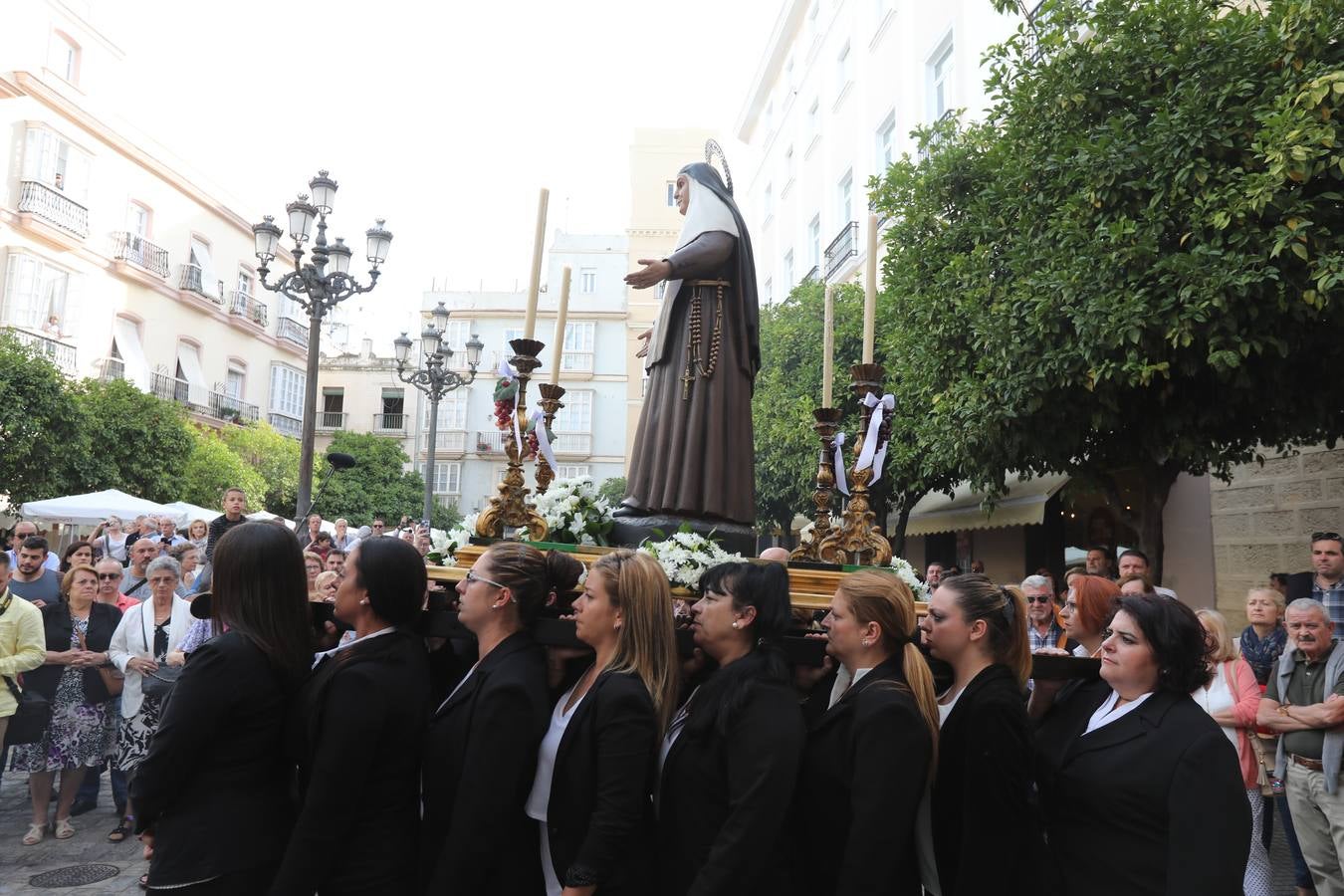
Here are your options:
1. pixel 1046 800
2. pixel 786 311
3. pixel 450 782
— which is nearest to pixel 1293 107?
pixel 1046 800

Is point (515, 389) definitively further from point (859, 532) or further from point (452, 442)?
point (452, 442)

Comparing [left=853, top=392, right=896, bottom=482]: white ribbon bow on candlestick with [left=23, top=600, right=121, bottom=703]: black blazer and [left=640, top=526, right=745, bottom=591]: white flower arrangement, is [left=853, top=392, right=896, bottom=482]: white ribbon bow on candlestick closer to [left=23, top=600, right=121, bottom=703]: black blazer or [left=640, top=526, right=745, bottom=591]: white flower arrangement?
[left=640, top=526, right=745, bottom=591]: white flower arrangement

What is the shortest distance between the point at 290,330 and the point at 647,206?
1656cm

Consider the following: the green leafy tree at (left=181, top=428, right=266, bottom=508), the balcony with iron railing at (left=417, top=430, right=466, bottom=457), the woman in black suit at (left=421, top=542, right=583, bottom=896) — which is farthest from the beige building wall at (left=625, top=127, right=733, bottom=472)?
the woman in black suit at (left=421, top=542, right=583, bottom=896)

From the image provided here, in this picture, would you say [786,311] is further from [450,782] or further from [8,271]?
[8,271]

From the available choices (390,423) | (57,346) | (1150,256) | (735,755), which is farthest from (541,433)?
(390,423)

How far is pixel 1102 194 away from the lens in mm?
7535

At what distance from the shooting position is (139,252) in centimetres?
2808

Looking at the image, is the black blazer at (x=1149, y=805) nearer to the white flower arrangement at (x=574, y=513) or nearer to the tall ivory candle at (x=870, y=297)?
the tall ivory candle at (x=870, y=297)

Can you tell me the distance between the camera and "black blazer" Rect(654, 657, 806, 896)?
257 centimetres

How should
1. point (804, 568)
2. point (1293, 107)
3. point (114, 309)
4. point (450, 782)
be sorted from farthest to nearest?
point (114, 309)
point (1293, 107)
point (804, 568)
point (450, 782)

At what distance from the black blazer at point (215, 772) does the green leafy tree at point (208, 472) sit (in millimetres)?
23146

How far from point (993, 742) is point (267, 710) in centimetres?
206

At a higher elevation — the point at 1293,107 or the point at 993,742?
the point at 1293,107
